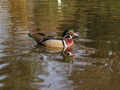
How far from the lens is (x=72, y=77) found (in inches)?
347

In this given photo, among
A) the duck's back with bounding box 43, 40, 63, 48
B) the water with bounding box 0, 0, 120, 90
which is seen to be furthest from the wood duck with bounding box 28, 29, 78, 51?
the water with bounding box 0, 0, 120, 90

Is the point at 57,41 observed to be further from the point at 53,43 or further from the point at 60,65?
the point at 60,65

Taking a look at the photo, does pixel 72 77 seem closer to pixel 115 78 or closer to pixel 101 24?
pixel 115 78

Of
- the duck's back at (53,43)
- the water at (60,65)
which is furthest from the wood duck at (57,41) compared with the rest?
the water at (60,65)

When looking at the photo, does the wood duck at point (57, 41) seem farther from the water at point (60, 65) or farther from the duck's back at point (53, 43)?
the water at point (60, 65)

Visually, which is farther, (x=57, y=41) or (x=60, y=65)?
(x=57, y=41)

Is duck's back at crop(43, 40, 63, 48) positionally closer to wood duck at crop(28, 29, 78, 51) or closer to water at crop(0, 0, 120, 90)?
wood duck at crop(28, 29, 78, 51)

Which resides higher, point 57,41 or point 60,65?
point 57,41

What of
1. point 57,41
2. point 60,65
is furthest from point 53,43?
point 60,65

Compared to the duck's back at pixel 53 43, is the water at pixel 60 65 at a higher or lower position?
lower

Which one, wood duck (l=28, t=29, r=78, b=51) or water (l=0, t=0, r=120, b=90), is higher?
wood duck (l=28, t=29, r=78, b=51)

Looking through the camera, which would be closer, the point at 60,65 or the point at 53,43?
the point at 60,65

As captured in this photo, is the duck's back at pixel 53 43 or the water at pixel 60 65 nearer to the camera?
the water at pixel 60 65

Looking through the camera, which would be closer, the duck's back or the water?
the water
